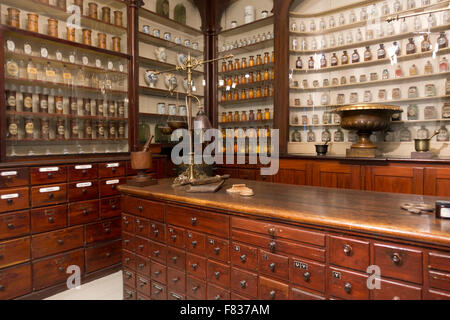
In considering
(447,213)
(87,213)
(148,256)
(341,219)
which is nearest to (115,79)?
(87,213)

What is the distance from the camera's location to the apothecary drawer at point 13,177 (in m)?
2.29

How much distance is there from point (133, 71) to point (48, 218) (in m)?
1.87

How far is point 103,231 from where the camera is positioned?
2955 millimetres

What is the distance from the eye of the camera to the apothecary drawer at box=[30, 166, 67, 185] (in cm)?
246

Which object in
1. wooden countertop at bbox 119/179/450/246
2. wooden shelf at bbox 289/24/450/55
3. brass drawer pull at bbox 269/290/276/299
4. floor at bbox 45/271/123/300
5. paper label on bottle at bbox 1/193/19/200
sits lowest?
floor at bbox 45/271/123/300

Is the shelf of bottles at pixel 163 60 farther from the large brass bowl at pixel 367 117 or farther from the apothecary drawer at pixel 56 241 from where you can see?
the large brass bowl at pixel 367 117

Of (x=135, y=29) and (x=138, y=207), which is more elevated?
(x=135, y=29)

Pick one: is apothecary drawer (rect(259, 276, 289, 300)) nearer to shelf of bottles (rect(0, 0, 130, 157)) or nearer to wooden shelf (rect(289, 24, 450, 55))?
shelf of bottles (rect(0, 0, 130, 157))

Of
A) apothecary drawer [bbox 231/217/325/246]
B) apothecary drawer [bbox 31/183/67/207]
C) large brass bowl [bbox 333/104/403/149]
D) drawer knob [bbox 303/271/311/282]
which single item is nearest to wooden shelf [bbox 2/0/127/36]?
apothecary drawer [bbox 31/183/67/207]

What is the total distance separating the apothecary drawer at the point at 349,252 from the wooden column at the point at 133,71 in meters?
2.80

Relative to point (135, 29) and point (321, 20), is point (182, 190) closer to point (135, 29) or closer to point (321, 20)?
point (135, 29)

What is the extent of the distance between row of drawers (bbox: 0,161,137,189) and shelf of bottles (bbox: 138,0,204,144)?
79 cm
